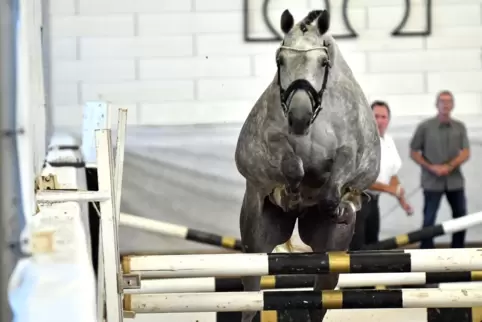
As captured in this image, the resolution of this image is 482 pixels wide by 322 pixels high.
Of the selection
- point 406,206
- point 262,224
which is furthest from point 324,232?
point 406,206

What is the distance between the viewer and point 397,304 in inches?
73.1

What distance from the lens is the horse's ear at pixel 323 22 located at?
1.71 metres

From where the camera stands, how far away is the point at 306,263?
1646 millimetres

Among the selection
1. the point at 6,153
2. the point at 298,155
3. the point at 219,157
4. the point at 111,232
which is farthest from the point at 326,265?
the point at 219,157

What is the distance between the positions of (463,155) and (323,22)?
9.72 ft

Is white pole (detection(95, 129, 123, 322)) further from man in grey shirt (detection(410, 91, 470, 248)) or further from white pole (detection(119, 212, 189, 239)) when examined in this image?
man in grey shirt (detection(410, 91, 470, 248))

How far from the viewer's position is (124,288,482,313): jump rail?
182cm

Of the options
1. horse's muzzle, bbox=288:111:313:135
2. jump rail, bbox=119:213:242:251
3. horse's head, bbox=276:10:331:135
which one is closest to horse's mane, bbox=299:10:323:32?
horse's head, bbox=276:10:331:135

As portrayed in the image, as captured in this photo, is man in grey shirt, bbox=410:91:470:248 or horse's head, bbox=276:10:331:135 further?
man in grey shirt, bbox=410:91:470:248

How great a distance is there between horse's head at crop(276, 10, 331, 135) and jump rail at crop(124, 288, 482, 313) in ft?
1.52

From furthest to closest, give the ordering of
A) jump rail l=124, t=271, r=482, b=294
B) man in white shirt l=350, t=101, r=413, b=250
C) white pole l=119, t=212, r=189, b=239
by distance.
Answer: man in white shirt l=350, t=101, r=413, b=250, white pole l=119, t=212, r=189, b=239, jump rail l=124, t=271, r=482, b=294

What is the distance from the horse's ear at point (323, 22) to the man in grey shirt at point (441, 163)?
284 centimetres

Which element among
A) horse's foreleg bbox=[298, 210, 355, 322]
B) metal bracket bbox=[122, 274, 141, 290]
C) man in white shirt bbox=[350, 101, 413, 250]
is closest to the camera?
metal bracket bbox=[122, 274, 141, 290]

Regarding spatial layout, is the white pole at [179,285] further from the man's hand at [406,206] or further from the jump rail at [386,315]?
the man's hand at [406,206]
